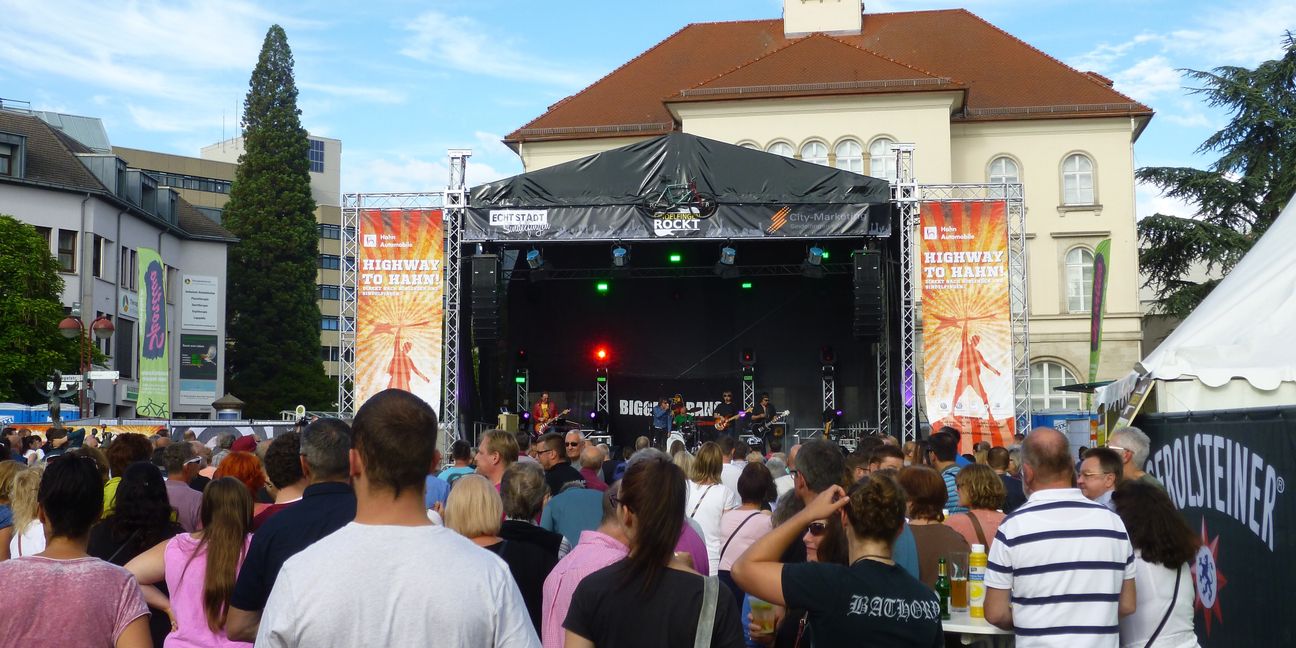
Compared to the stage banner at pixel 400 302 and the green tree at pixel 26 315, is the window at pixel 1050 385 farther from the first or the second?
the green tree at pixel 26 315

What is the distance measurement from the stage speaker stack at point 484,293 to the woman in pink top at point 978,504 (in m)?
12.7

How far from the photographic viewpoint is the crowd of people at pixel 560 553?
8.11 ft

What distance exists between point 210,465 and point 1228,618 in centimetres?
645

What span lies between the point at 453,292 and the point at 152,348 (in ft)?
33.6

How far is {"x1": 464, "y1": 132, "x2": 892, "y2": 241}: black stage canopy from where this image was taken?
1728 centimetres

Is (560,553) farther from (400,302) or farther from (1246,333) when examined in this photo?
(400,302)

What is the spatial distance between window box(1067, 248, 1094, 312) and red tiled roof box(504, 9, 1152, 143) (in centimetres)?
389

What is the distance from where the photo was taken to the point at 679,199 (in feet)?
57.0

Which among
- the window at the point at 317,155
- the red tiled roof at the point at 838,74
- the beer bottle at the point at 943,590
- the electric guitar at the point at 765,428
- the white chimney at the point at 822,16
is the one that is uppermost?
the window at the point at 317,155

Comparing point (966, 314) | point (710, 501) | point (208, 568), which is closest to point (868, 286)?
point (966, 314)

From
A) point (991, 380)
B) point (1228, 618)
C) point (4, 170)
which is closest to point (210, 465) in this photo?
point (1228, 618)

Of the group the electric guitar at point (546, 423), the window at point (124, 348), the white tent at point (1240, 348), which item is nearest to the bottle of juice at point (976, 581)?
the white tent at point (1240, 348)

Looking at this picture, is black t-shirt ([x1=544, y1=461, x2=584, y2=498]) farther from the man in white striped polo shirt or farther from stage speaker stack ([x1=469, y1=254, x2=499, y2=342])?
stage speaker stack ([x1=469, y1=254, x2=499, y2=342])


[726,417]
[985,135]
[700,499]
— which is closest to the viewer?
[700,499]
